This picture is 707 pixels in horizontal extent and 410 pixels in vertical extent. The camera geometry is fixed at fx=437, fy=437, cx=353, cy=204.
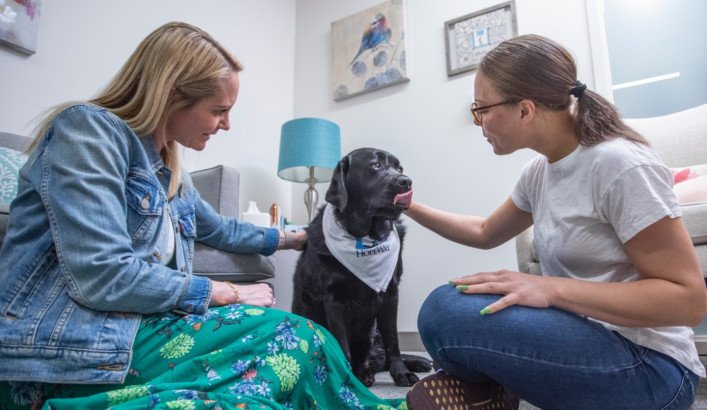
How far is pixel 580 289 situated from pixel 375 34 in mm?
2862

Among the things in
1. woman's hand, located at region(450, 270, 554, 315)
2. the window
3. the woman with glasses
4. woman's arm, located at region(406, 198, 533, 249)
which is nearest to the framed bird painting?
the window

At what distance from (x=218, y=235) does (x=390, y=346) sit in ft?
2.40

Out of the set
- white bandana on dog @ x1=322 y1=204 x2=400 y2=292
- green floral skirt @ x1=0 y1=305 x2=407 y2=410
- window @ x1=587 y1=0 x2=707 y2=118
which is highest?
window @ x1=587 y1=0 x2=707 y2=118

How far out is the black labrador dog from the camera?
1.48 m

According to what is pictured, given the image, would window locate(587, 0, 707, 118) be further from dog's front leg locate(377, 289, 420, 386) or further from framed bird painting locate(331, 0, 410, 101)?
dog's front leg locate(377, 289, 420, 386)

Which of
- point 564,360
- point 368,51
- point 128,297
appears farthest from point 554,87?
point 368,51

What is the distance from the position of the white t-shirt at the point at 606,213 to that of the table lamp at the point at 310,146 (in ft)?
6.24

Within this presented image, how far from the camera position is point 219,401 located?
629 mm

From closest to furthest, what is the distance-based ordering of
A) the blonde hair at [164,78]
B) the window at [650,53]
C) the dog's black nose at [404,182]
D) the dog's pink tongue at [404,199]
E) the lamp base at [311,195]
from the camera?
the blonde hair at [164,78], the dog's pink tongue at [404,199], the dog's black nose at [404,182], the window at [650,53], the lamp base at [311,195]

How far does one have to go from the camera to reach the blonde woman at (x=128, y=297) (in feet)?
2.25

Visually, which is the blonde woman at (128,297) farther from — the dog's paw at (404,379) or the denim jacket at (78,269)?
the dog's paw at (404,379)

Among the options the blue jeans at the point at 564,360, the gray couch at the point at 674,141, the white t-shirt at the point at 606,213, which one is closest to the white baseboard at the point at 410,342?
the gray couch at the point at 674,141

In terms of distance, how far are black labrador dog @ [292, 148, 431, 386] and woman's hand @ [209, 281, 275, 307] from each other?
1.67ft

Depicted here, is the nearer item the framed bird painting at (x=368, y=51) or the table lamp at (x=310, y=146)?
the table lamp at (x=310, y=146)
